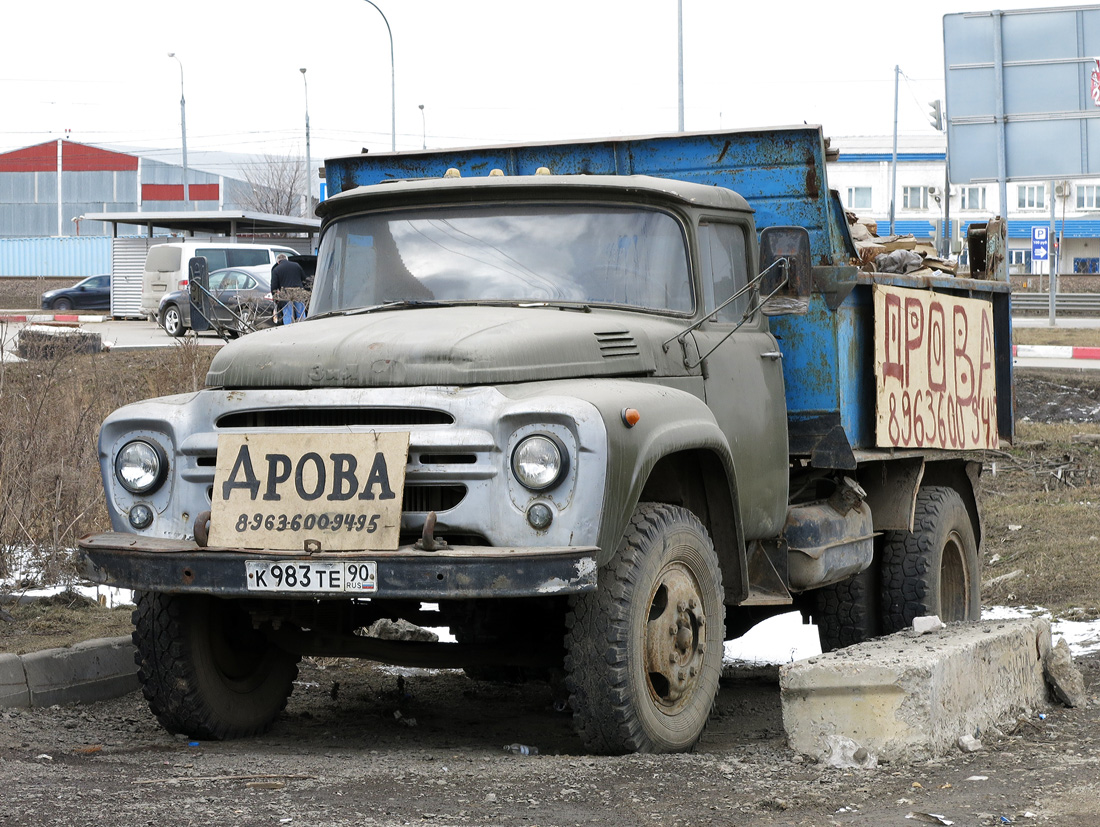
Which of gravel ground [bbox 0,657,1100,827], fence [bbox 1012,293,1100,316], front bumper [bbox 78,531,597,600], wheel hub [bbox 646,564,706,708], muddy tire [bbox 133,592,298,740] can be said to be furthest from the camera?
fence [bbox 1012,293,1100,316]

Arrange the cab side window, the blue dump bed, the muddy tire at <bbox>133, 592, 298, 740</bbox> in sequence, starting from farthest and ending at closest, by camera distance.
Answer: the blue dump bed → the cab side window → the muddy tire at <bbox>133, 592, 298, 740</bbox>

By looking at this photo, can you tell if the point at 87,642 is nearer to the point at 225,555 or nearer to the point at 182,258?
the point at 225,555

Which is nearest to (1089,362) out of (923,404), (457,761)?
(923,404)

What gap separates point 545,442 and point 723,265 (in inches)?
75.0

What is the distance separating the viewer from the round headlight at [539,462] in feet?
15.7

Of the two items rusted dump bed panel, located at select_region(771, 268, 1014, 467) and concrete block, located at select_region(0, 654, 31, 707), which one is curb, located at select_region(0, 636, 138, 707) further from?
rusted dump bed panel, located at select_region(771, 268, 1014, 467)

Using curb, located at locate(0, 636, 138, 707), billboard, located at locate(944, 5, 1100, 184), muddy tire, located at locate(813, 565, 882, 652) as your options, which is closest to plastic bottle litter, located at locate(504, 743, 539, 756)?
curb, located at locate(0, 636, 138, 707)

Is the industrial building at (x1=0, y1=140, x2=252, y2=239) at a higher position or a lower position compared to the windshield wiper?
higher

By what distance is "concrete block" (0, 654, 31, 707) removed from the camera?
6211 mm

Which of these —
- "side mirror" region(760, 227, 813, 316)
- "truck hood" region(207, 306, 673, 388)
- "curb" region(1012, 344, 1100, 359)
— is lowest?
"curb" region(1012, 344, 1100, 359)

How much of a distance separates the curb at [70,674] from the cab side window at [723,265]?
9.85ft

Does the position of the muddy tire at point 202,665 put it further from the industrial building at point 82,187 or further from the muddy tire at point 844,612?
the industrial building at point 82,187

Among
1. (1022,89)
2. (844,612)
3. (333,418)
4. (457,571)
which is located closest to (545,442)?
(457,571)

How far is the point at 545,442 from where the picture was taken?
482 centimetres
